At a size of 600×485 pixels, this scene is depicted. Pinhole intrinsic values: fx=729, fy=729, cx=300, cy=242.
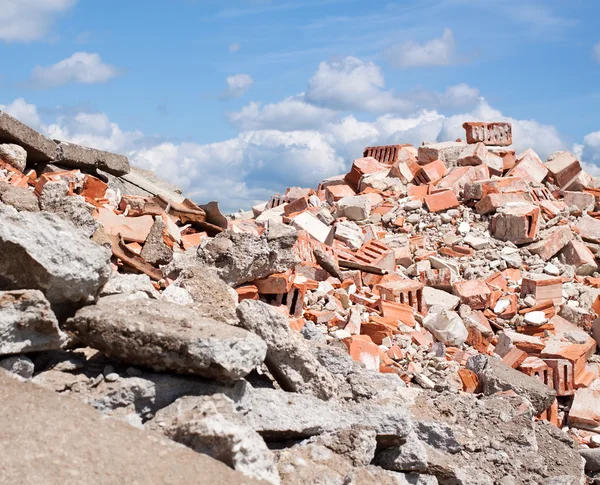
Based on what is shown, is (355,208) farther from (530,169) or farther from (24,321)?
(24,321)

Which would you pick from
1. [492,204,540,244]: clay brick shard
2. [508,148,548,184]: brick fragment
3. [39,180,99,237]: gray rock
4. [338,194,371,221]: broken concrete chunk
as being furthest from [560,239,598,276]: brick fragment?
[39,180,99,237]: gray rock

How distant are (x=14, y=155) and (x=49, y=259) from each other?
18.1 ft

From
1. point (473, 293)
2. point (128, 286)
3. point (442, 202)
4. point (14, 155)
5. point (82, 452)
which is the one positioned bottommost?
point (82, 452)

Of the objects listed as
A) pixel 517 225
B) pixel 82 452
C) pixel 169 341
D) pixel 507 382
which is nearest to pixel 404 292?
pixel 507 382

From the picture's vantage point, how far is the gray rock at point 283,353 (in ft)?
15.6

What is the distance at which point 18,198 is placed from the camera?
302 inches

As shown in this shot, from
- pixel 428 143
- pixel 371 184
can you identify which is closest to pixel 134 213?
pixel 371 184

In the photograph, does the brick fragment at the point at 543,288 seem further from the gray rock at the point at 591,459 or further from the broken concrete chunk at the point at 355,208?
the gray rock at the point at 591,459

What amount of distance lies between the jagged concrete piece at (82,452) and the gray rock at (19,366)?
247mm

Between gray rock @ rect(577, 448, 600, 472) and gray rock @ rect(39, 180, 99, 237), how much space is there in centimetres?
549

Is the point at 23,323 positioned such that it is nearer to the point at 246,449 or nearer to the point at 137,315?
the point at 137,315

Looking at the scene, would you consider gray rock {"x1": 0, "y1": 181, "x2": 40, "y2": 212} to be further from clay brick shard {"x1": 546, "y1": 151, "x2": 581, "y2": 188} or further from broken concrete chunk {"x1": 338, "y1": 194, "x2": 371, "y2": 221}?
clay brick shard {"x1": 546, "y1": 151, "x2": 581, "y2": 188}

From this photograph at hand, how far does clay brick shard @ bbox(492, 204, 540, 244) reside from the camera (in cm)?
1280

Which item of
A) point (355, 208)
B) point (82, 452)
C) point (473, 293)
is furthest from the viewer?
point (355, 208)
